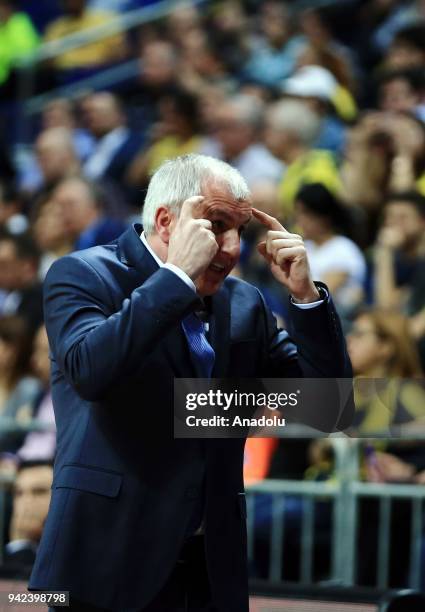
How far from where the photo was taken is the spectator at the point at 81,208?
766 centimetres

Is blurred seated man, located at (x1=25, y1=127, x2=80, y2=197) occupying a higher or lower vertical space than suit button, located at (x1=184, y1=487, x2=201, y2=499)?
higher

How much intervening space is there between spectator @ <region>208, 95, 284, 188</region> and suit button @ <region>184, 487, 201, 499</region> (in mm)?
5380

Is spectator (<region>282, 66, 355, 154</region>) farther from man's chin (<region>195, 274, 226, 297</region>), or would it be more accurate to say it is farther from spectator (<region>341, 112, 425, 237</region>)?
man's chin (<region>195, 274, 226, 297</region>)

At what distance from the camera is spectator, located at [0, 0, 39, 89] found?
1074 cm

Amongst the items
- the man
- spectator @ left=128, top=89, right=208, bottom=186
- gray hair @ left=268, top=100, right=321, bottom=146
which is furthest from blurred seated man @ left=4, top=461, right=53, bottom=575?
spectator @ left=128, top=89, right=208, bottom=186

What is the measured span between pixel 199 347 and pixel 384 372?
3015mm

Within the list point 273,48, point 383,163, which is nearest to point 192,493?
point 383,163

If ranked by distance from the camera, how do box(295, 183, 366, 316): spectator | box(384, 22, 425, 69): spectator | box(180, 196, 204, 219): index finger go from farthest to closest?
box(384, 22, 425, 69): spectator, box(295, 183, 366, 316): spectator, box(180, 196, 204, 219): index finger

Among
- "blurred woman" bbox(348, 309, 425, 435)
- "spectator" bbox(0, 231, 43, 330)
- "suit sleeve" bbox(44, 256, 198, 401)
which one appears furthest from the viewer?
"spectator" bbox(0, 231, 43, 330)

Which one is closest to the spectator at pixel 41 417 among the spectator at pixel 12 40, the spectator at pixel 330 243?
the spectator at pixel 330 243

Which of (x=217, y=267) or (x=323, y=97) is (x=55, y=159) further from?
(x=217, y=267)

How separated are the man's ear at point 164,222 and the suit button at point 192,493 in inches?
20.9

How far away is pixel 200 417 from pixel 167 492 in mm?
180

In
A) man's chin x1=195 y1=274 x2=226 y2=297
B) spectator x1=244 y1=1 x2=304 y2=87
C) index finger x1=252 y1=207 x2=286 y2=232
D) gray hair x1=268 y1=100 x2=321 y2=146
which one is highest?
spectator x1=244 y1=1 x2=304 y2=87
